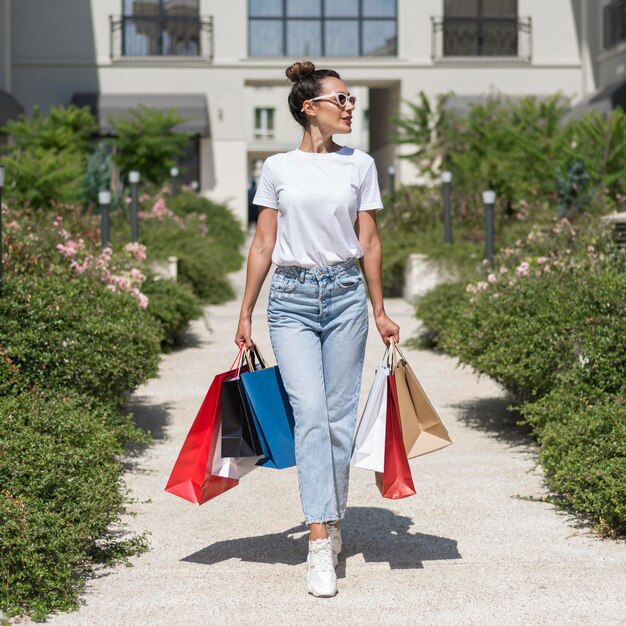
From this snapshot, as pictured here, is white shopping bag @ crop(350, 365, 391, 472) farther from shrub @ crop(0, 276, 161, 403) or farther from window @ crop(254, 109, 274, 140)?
window @ crop(254, 109, 274, 140)

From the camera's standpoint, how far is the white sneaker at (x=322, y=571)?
4410 millimetres

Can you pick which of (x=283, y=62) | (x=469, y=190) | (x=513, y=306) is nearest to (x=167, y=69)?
(x=283, y=62)

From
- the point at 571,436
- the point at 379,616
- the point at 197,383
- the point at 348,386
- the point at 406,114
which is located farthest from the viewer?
the point at 406,114

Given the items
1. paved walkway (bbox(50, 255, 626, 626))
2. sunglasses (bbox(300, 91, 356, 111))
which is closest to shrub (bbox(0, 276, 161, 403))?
paved walkway (bbox(50, 255, 626, 626))

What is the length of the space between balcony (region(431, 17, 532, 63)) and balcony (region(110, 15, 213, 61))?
5983 mm

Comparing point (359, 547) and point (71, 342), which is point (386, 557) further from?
point (71, 342)

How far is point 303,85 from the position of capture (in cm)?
466

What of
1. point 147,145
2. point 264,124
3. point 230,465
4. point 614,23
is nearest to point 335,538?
point 230,465

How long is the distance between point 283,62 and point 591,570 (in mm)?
27896

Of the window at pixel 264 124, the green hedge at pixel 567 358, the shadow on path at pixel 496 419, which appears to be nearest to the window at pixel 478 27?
the green hedge at pixel 567 358

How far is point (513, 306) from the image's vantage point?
7.36m

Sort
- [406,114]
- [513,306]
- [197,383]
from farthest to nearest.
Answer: [406,114] < [197,383] < [513,306]

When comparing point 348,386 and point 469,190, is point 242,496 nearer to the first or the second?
point 348,386

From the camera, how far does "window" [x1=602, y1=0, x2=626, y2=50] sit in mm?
28212
